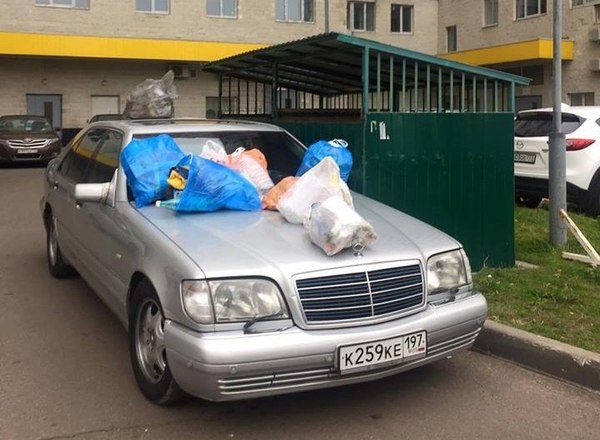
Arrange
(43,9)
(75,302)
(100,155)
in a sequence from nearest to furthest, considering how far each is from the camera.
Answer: (100,155) → (75,302) → (43,9)

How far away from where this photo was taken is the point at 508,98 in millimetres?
6734

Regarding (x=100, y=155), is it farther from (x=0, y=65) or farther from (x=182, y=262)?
(x=0, y=65)

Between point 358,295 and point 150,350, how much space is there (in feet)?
4.09

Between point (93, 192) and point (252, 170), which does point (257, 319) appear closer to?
point (252, 170)

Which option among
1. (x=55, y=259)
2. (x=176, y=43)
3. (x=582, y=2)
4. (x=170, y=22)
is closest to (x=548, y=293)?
(x=55, y=259)

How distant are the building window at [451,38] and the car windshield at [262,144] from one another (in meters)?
30.0

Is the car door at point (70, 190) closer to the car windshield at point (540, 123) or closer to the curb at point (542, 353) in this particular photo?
the curb at point (542, 353)

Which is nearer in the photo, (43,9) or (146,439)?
(146,439)

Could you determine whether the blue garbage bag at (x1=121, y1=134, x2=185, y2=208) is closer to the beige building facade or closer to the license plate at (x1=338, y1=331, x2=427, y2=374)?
the license plate at (x1=338, y1=331, x2=427, y2=374)

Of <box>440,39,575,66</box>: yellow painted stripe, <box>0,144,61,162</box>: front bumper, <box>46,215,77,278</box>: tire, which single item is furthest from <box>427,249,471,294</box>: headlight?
<box>440,39,575,66</box>: yellow painted stripe

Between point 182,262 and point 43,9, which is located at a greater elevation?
point 43,9

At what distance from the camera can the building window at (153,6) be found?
27344 mm

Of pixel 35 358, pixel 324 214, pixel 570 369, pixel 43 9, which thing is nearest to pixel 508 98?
pixel 570 369

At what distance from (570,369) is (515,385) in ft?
1.20
